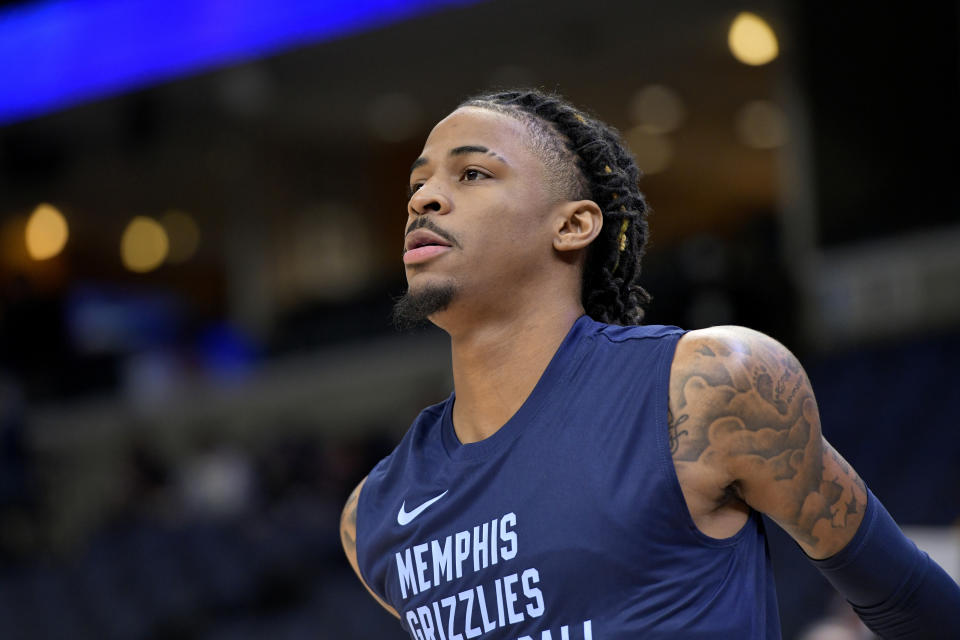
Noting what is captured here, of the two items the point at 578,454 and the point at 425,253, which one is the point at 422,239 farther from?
the point at 578,454

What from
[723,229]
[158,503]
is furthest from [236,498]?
[723,229]

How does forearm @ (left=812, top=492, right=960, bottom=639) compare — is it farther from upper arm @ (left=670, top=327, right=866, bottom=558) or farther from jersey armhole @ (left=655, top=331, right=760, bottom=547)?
jersey armhole @ (left=655, top=331, right=760, bottom=547)

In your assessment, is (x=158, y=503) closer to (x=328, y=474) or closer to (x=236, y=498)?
(x=236, y=498)

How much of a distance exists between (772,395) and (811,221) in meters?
7.71

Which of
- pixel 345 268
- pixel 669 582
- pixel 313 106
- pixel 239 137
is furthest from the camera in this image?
pixel 345 268

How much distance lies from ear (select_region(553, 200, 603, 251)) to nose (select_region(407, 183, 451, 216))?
160 mm

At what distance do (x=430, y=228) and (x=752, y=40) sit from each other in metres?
8.65

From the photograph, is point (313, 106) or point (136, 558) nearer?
point (136, 558)

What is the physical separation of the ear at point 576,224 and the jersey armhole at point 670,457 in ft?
0.79

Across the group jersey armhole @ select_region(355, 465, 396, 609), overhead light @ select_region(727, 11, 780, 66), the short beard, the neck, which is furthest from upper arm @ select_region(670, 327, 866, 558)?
overhead light @ select_region(727, 11, 780, 66)

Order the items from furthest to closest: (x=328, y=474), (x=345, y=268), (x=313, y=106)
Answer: (x=345, y=268) < (x=313, y=106) < (x=328, y=474)

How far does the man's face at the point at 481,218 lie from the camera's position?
5.36ft

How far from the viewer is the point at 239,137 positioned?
40.9 feet

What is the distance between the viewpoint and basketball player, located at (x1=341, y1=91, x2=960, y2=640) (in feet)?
4.65
